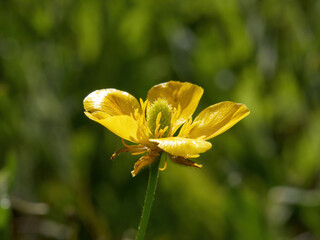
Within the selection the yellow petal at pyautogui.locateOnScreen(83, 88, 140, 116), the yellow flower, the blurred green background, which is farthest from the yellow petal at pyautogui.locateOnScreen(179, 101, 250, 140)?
the blurred green background

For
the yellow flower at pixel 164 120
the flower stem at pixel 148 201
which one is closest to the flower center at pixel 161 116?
the yellow flower at pixel 164 120

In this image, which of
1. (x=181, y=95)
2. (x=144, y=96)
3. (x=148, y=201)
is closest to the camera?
(x=148, y=201)

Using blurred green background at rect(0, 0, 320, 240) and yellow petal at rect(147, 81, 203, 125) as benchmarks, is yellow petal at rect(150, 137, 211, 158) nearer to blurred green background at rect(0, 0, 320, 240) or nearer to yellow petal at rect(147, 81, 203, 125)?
yellow petal at rect(147, 81, 203, 125)

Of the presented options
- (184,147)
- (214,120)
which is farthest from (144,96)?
(184,147)

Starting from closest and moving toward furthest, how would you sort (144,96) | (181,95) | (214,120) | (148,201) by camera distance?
(148,201)
(214,120)
(181,95)
(144,96)

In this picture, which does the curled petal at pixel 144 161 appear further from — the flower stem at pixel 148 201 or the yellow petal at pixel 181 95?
the yellow petal at pixel 181 95

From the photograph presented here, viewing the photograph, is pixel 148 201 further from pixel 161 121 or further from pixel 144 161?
pixel 161 121

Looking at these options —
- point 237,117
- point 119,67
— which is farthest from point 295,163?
point 237,117
